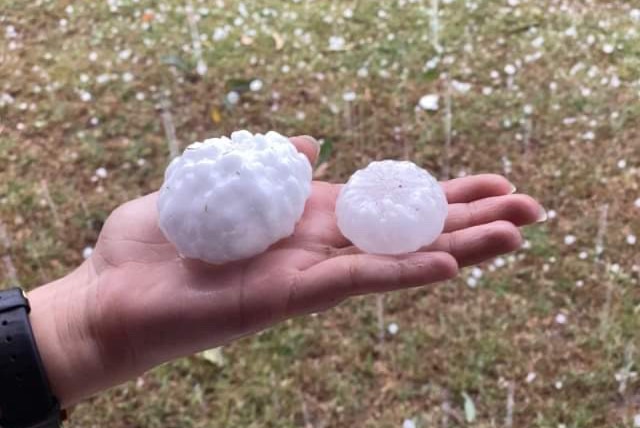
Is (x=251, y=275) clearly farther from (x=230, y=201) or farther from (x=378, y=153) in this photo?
(x=378, y=153)

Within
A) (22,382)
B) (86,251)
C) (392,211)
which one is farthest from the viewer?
(86,251)

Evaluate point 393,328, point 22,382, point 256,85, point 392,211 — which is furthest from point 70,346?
point 256,85

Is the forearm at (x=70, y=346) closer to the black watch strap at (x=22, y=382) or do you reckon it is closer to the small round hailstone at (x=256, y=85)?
the black watch strap at (x=22, y=382)

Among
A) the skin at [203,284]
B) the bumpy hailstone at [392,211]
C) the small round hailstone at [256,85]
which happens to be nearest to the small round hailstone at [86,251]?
the skin at [203,284]

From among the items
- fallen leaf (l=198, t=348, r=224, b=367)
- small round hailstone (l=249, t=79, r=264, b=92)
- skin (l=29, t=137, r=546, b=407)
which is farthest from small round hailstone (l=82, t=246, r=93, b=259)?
small round hailstone (l=249, t=79, r=264, b=92)

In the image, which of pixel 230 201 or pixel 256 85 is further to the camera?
pixel 256 85
